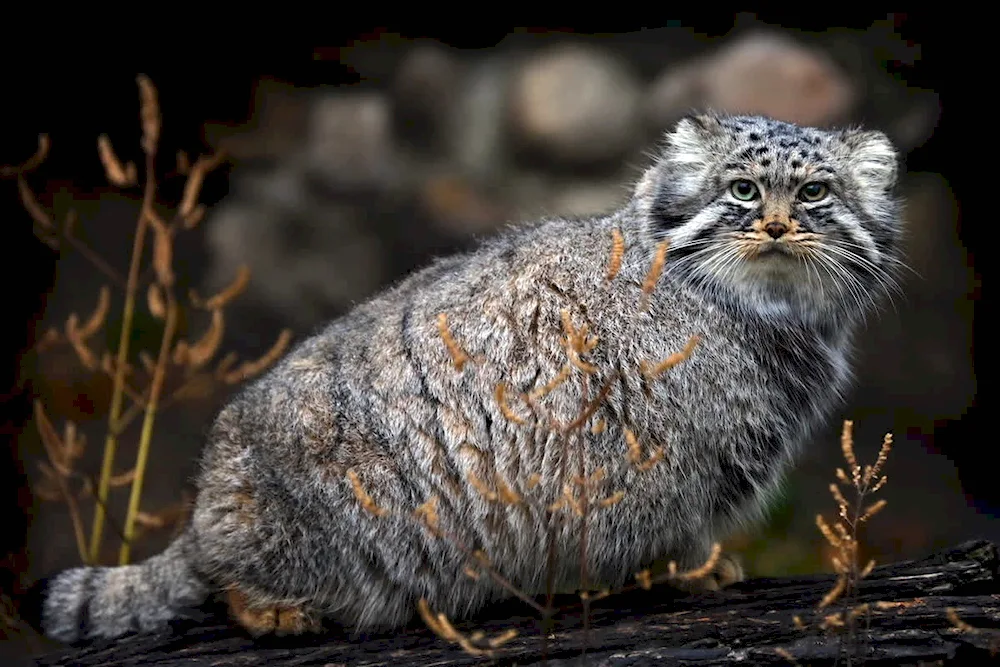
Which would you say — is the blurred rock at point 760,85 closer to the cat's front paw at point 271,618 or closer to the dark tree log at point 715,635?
the dark tree log at point 715,635

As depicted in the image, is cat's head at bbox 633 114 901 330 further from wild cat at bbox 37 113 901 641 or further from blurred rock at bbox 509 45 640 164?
blurred rock at bbox 509 45 640 164

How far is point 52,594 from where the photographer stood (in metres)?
4.43

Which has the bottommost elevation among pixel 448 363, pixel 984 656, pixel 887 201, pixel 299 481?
pixel 984 656

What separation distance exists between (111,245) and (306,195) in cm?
120

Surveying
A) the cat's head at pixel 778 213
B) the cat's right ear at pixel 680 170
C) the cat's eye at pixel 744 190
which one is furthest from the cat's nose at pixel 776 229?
the cat's right ear at pixel 680 170

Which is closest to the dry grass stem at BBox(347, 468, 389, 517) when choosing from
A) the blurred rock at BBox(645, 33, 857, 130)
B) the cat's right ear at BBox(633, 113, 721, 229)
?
the cat's right ear at BBox(633, 113, 721, 229)

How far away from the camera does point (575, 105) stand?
721 centimetres

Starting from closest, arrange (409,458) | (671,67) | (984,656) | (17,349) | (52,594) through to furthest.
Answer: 1. (984,656)
2. (409,458)
3. (52,594)
4. (17,349)
5. (671,67)

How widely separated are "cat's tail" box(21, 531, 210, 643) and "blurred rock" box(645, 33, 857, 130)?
12.9ft

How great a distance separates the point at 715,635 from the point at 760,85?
3986mm

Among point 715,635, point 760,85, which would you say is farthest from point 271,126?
point 715,635

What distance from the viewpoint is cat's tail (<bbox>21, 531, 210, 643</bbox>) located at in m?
4.36

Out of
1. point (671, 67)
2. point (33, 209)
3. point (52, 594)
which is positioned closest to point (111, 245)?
point (33, 209)

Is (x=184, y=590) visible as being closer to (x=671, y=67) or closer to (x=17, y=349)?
(x=17, y=349)
